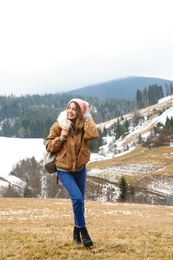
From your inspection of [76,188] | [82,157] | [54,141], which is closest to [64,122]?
[54,141]

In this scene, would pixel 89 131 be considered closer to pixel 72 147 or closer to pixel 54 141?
pixel 72 147

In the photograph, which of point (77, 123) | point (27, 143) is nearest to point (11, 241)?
point (77, 123)

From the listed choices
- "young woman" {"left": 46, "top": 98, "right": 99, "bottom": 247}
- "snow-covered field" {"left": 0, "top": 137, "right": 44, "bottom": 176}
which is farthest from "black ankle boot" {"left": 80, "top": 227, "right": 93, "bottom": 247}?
"snow-covered field" {"left": 0, "top": 137, "right": 44, "bottom": 176}

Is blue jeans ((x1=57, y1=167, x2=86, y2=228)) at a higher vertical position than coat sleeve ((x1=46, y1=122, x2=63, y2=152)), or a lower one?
lower

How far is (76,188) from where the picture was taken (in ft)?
24.7

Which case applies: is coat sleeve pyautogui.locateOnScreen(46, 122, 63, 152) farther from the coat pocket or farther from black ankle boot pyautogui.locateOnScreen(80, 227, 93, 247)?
black ankle boot pyautogui.locateOnScreen(80, 227, 93, 247)

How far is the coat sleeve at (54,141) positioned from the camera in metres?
7.55

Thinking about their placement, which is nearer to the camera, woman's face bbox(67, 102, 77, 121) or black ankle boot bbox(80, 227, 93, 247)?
black ankle boot bbox(80, 227, 93, 247)

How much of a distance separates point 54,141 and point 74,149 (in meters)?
0.53

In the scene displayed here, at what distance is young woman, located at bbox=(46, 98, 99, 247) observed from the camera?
7562 mm

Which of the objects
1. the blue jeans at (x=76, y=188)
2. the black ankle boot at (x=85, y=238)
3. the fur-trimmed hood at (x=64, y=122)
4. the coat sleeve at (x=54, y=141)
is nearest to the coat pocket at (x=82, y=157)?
the blue jeans at (x=76, y=188)

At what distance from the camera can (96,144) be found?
16775 centimetres

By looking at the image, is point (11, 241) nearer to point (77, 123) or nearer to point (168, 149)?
point (77, 123)

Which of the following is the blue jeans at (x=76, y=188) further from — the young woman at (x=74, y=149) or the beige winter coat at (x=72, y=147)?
the beige winter coat at (x=72, y=147)
